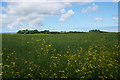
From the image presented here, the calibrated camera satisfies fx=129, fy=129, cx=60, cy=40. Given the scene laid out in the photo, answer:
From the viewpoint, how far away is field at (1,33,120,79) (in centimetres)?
764

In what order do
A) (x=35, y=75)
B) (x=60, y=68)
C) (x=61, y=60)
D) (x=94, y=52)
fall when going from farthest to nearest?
(x=94, y=52)
(x=61, y=60)
(x=60, y=68)
(x=35, y=75)

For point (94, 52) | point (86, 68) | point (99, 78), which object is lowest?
point (99, 78)

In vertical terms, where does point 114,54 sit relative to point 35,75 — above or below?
above

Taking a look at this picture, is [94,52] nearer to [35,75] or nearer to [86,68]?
[86,68]

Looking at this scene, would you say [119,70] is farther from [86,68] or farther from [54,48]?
[54,48]

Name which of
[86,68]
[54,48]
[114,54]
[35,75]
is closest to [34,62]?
[35,75]

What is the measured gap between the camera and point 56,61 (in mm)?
8562

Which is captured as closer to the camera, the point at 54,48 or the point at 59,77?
the point at 59,77

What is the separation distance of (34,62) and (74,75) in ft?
8.83

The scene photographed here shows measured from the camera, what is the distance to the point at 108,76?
8078 mm

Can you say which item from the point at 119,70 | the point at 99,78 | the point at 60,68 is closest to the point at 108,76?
the point at 99,78

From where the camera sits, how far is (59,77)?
293 inches

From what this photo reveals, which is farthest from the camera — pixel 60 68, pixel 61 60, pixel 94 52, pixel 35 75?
pixel 94 52

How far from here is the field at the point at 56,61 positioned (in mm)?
7638
